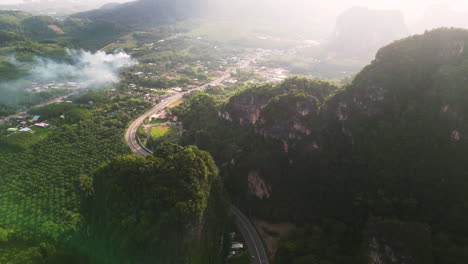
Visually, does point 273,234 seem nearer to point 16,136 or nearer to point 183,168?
point 183,168

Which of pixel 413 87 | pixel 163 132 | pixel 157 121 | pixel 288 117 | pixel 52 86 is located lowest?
pixel 163 132

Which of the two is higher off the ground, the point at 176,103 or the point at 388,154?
the point at 388,154

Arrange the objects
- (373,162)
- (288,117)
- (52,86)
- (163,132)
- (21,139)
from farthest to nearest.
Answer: (52,86)
(163,132)
(21,139)
(288,117)
(373,162)

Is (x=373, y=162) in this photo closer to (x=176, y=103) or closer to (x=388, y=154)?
(x=388, y=154)

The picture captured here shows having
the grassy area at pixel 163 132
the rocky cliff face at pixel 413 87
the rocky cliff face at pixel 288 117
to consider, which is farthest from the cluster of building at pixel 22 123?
the rocky cliff face at pixel 413 87

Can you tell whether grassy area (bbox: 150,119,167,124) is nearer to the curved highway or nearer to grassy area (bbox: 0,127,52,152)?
the curved highway

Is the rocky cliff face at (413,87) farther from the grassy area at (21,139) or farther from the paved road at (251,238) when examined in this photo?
the grassy area at (21,139)

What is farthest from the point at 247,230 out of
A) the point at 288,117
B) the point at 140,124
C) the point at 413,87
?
the point at 140,124

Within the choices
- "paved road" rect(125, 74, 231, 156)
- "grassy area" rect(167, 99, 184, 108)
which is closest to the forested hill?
"paved road" rect(125, 74, 231, 156)
